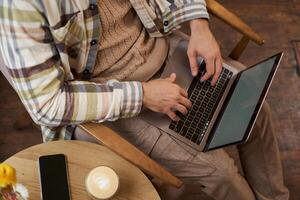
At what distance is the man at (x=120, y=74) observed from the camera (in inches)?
36.8

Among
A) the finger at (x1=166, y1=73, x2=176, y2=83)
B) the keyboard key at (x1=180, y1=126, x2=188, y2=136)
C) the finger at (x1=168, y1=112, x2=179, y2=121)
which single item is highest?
the finger at (x1=166, y1=73, x2=176, y2=83)

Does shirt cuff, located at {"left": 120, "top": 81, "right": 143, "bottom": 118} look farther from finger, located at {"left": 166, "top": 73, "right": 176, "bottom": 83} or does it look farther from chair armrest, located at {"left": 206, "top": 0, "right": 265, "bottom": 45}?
chair armrest, located at {"left": 206, "top": 0, "right": 265, "bottom": 45}

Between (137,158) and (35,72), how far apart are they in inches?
12.6

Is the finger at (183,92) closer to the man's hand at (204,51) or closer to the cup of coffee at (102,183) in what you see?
the man's hand at (204,51)

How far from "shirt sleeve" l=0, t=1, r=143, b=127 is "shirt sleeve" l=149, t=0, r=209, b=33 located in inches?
11.4

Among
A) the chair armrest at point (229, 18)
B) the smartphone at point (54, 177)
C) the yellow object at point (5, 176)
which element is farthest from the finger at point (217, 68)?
the yellow object at point (5, 176)

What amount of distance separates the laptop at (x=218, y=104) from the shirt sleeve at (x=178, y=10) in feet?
0.29

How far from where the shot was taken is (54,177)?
3.37 ft

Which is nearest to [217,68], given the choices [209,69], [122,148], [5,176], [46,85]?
[209,69]

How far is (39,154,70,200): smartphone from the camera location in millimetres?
1002

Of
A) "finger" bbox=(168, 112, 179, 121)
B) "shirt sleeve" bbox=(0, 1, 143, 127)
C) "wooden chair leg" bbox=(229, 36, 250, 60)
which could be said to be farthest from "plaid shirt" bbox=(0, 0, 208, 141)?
"wooden chair leg" bbox=(229, 36, 250, 60)

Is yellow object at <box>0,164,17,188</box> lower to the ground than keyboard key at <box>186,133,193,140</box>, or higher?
higher

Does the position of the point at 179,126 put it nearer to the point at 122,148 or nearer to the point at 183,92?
the point at 183,92

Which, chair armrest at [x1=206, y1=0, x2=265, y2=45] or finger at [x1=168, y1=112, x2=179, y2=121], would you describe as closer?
finger at [x1=168, y1=112, x2=179, y2=121]
